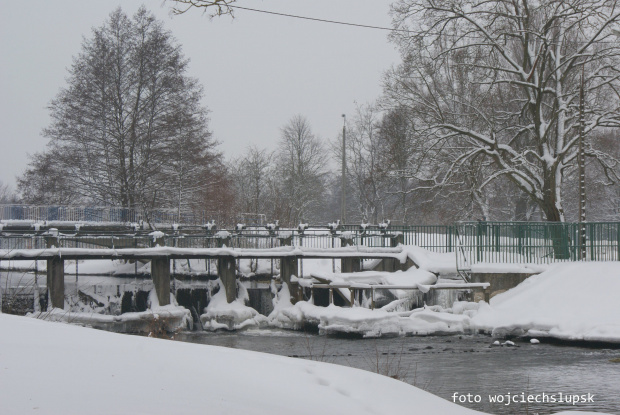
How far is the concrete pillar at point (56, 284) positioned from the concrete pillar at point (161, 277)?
339 cm

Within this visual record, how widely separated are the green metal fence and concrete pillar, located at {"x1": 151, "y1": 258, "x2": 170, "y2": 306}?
11.1m

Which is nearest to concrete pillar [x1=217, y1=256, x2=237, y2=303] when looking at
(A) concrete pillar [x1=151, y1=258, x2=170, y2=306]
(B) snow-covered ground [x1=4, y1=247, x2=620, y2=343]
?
(B) snow-covered ground [x1=4, y1=247, x2=620, y2=343]

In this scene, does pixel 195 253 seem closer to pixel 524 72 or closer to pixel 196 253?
pixel 196 253

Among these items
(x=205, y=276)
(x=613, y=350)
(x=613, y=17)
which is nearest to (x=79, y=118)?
(x=205, y=276)

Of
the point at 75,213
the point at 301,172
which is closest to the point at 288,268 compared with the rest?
the point at 75,213

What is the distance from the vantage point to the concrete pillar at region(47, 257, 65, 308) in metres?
24.7

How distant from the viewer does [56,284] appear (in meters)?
24.8

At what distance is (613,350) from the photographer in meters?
17.7

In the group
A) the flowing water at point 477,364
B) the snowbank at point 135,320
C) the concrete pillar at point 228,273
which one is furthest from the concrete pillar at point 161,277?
the flowing water at point 477,364

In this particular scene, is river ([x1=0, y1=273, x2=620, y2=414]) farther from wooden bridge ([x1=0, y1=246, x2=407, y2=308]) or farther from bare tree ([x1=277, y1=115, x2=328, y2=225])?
bare tree ([x1=277, y1=115, x2=328, y2=225])

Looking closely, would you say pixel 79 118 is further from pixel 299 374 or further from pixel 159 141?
pixel 299 374

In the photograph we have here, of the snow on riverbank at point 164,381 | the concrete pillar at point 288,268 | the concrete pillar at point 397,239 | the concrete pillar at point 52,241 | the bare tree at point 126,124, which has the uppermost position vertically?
the bare tree at point 126,124

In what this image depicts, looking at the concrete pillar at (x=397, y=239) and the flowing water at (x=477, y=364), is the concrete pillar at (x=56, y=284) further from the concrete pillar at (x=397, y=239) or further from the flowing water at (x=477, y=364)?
the concrete pillar at (x=397, y=239)

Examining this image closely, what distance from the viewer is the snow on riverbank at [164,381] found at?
554 cm
